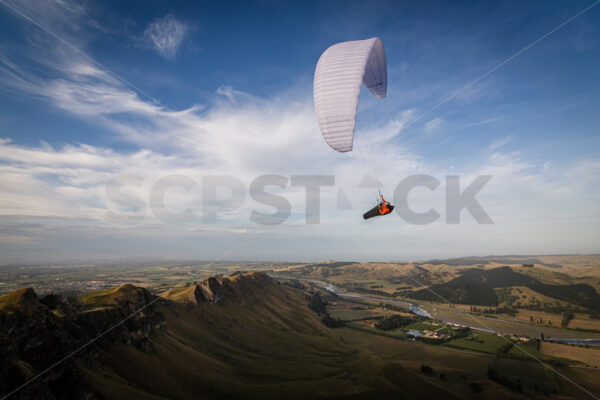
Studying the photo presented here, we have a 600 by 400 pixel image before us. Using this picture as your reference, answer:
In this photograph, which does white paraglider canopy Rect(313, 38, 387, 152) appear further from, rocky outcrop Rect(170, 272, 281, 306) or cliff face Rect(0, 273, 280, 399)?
rocky outcrop Rect(170, 272, 281, 306)

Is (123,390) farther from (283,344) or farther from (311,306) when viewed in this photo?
(311,306)

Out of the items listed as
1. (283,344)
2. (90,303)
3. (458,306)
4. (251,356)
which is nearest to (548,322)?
(458,306)

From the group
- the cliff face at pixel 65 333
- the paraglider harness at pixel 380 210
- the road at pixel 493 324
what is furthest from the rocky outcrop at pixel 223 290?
the road at pixel 493 324

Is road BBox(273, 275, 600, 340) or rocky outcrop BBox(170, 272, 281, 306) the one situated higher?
rocky outcrop BBox(170, 272, 281, 306)

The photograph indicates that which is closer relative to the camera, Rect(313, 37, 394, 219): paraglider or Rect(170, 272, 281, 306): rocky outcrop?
Rect(313, 37, 394, 219): paraglider

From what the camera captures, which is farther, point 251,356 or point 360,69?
point 251,356

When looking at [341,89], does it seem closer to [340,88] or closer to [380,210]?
[340,88]

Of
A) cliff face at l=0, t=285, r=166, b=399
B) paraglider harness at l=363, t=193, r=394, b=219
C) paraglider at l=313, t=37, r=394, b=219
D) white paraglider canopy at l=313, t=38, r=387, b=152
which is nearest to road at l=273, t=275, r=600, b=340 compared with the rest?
paraglider harness at l=363, t=193, r=394, b=219
